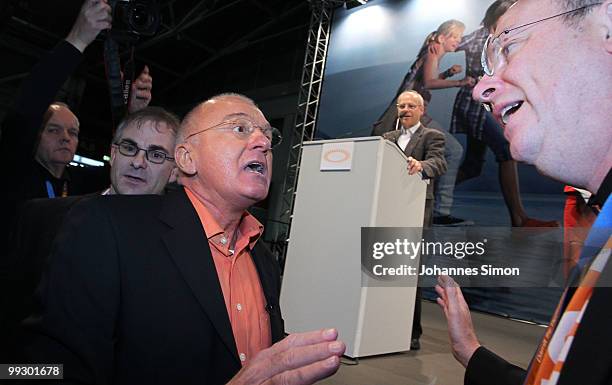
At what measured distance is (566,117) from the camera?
2.23ft

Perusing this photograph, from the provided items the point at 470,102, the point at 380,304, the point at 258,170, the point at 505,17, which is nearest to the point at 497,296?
the point at 470,102

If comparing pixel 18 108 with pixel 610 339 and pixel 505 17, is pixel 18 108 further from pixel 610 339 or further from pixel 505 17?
pixel 610 339

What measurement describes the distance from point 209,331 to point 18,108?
104cm

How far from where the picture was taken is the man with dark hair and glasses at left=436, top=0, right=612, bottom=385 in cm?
49

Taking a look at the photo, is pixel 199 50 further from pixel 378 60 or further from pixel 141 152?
pixel 141 152

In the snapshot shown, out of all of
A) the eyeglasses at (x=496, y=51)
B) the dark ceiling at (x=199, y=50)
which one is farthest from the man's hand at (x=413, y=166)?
the dark ceiling at (x=199, y=50)

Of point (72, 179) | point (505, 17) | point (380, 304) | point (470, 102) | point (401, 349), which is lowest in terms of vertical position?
point (401, 349)

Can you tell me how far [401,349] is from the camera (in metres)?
2.94

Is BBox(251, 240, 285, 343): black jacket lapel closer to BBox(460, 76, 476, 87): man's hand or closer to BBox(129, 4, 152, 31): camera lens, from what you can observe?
BBox(129, 4, 152, 31): camera lens

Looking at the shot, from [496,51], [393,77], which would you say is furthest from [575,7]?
[393,77]

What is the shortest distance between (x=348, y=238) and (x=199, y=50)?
10.9 meters

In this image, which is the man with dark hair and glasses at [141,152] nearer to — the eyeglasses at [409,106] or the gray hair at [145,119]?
the gray hair at [145,119]

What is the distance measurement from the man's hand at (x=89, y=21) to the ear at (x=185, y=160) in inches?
22.0

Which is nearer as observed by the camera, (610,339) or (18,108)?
(610,339)
